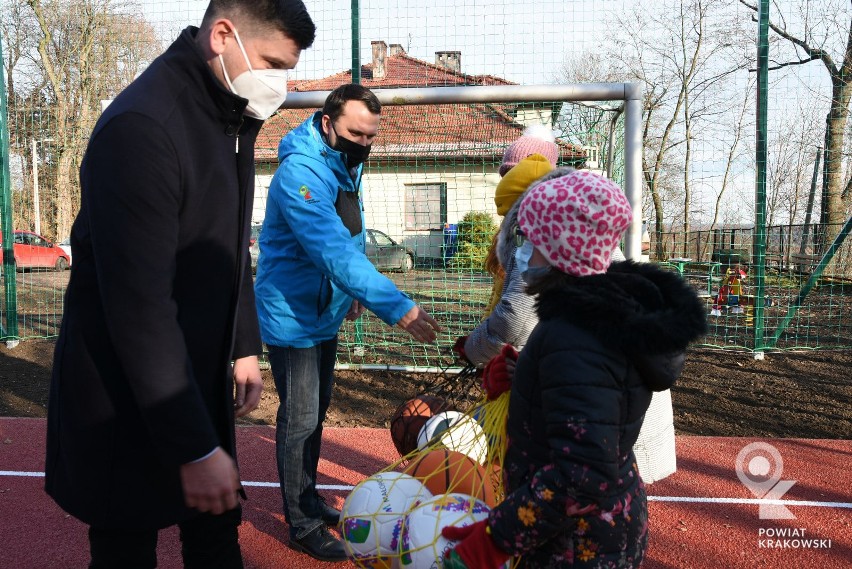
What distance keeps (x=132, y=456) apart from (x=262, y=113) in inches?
39.4

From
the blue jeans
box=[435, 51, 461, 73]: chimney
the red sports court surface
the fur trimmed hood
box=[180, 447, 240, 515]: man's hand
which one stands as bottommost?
the red sports court surface

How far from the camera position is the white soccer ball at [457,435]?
2.49 metres

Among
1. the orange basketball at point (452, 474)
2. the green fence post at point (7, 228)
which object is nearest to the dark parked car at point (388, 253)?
the green fence post at point (7, 228)

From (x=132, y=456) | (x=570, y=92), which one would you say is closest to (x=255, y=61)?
(x=132, y=456)

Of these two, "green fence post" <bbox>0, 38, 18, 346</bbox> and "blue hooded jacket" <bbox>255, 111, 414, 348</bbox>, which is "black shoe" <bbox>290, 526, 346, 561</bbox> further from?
"green fence post" <bbox>0, 38, 18, 346</bbox>

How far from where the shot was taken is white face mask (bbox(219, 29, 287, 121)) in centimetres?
194

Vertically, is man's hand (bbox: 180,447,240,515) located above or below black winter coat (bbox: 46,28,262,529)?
below

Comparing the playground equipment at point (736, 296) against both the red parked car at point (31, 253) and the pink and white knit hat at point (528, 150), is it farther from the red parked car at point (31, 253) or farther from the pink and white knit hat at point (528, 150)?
the red parked car at point (31, 253)

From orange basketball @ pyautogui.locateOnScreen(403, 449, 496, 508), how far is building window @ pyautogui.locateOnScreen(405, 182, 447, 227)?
247 inches

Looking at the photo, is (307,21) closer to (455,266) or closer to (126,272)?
(126,272)

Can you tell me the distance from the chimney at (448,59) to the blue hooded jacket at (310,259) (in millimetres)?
4044

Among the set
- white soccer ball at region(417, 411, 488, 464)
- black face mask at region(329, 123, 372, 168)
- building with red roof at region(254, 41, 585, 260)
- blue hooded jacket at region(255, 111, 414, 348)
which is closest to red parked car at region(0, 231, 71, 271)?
building with red roof at region(254, 41, 585, 260)

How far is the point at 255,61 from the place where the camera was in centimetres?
194

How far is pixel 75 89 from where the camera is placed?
10.7 metres
